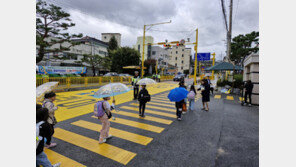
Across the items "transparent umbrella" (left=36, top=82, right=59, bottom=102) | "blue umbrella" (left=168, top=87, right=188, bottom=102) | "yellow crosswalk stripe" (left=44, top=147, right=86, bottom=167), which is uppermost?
"transparent umbrella" (left=36, top=82, right=59, bottom=102)

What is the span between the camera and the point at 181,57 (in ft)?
233

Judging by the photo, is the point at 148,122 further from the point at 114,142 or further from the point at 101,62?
the point at 101,62

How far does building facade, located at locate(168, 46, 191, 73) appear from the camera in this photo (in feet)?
230

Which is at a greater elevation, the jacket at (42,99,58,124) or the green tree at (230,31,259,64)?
the green tree at (230,31,259,64)

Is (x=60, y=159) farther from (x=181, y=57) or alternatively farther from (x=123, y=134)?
(x=181, y=57)

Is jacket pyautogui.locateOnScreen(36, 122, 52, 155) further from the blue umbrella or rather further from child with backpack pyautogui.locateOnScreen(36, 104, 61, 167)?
the blue umbrella

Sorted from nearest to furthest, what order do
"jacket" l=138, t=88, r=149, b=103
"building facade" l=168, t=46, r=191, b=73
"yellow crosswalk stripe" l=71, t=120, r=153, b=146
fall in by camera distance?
1. "yellow crosswalk stripe" l=71, t=120, r=153, b=146
2. "jacket" l=138, t=88, r=149, b=103
3. "building facade" l=168, t=46, r=191, b=73

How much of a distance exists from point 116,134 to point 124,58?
26424mm

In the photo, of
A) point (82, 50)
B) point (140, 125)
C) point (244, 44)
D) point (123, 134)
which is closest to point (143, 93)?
point (140, 125)

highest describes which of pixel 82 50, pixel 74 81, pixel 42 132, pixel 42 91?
pixel 82 50

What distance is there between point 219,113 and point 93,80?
13.1 m

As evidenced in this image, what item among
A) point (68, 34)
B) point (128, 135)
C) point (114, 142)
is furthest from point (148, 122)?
point (68, 34)

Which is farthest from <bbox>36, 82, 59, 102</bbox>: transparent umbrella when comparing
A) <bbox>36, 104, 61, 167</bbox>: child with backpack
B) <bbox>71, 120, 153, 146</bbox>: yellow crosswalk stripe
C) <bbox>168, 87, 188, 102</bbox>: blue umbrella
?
<bbox>168, 87, 188, 102</bbox>: blue umbrella

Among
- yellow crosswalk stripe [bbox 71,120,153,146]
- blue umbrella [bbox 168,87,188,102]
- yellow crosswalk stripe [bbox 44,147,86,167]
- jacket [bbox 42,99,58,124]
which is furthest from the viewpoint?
blue umbrella [bbox 168,87,188,102]
